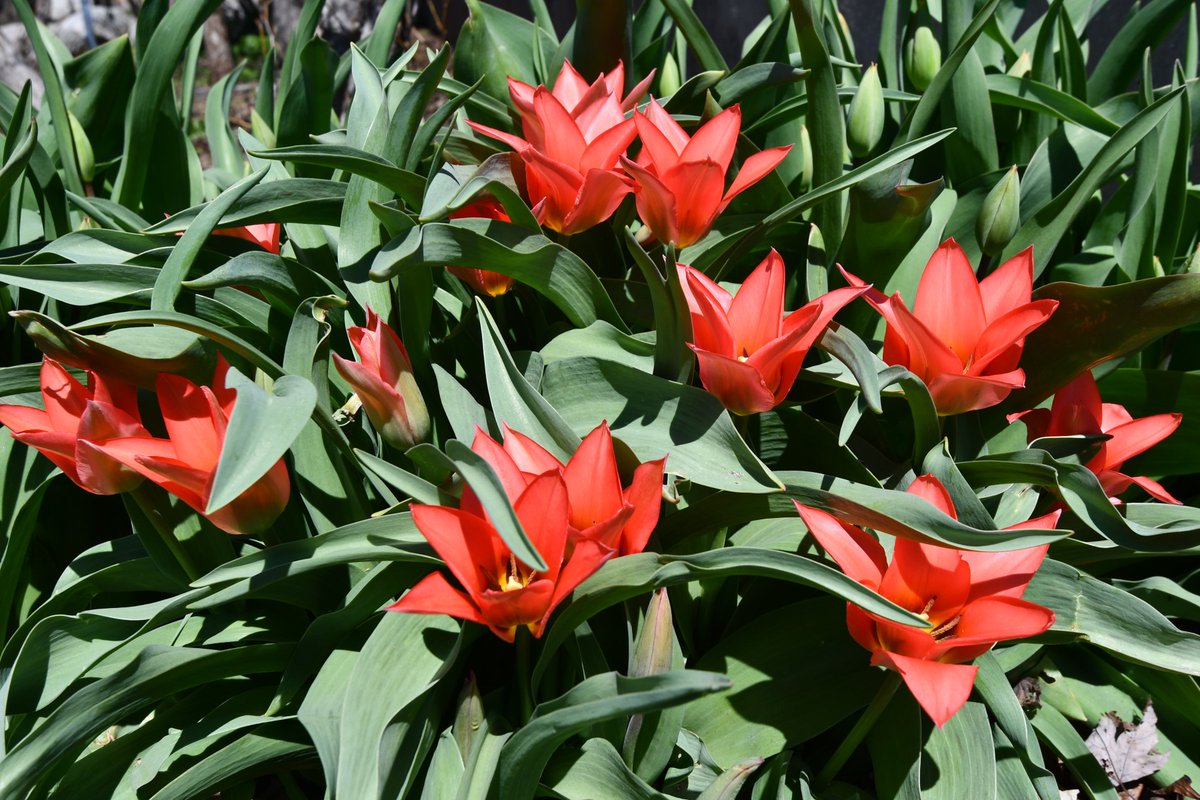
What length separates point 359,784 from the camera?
69cm

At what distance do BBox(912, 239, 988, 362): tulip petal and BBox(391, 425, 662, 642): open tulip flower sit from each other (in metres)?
0.32

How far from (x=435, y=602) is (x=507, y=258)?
0.34 meters

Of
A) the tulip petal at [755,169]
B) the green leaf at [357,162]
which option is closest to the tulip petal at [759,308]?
the tulip petal at [755,169]

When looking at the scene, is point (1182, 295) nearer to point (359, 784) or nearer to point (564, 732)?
point (564, 732)

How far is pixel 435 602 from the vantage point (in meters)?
0.65

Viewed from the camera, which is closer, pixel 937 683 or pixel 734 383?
pixel 937 683

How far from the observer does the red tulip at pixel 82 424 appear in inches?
30.4

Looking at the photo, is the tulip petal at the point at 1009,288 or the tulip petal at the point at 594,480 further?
the tulip petal at the point at 1009,288

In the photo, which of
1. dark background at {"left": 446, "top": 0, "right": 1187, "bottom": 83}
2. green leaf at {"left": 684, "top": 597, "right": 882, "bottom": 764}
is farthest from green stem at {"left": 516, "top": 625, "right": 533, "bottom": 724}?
dark background at {"left": 446, "top": 0, "right": 1187, "bottom": 83}

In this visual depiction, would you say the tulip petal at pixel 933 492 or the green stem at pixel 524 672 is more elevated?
the tulip petal at pixel 933 492

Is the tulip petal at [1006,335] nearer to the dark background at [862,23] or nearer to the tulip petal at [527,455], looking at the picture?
the tulip petal at [527,455]

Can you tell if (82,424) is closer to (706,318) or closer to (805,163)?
(706,318)

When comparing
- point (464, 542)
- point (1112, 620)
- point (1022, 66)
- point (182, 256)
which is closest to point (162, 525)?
point (182, 256)

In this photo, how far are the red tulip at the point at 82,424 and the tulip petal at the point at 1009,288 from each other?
729 mm
